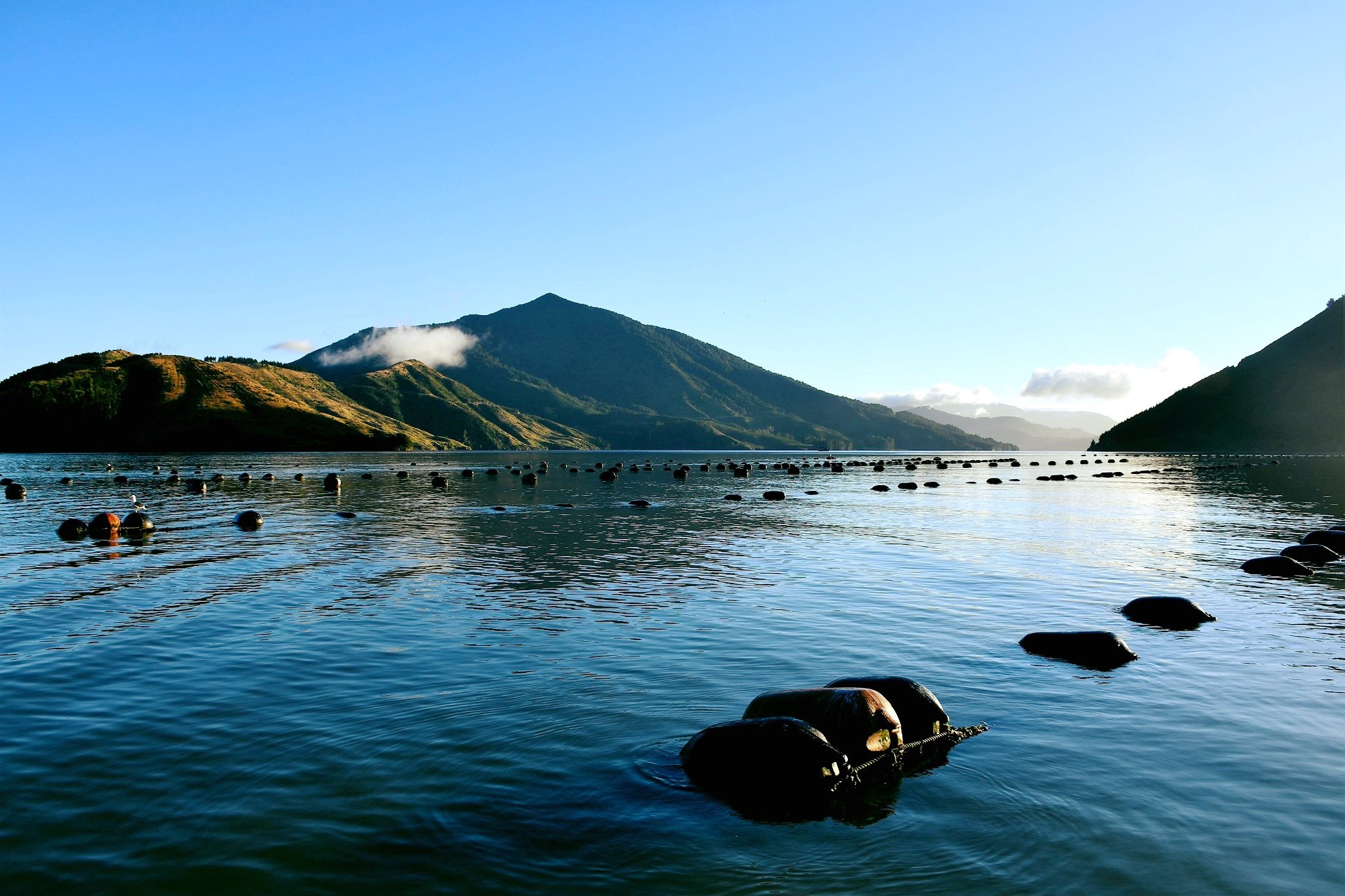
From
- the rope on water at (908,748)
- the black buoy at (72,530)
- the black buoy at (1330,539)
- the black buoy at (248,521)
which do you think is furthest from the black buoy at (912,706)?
the black buoy at (72,530)

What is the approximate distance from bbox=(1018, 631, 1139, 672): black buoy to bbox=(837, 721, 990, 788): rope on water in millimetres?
5817

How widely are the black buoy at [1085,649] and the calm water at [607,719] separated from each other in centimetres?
48

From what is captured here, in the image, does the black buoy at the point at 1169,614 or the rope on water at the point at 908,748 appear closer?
the rope on water at the point at 908,748

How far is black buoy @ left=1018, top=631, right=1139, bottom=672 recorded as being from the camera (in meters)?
19.0

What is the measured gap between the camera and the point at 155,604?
80.6ft

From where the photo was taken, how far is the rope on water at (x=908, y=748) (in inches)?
474

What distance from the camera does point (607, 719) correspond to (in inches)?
574

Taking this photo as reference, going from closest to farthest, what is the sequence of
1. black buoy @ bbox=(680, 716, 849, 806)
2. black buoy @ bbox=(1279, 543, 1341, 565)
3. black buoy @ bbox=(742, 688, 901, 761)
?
black buoy @ bbox=(680, 716, 849, 806) → black buoy @ bbox=(742, 688, 901, 761) → black buoy @ bbox=(1279, 543, 1341, 565)

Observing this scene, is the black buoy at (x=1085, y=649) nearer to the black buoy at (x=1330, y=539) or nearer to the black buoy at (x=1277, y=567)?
the black buoy at (x=1277, y=567)

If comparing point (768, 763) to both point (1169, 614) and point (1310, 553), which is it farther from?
point (1310, 553)

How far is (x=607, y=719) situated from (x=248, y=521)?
39.9 m

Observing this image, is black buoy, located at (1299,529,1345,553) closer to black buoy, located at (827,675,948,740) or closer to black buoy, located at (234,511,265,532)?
black buoy, located at (827,675,948,740)

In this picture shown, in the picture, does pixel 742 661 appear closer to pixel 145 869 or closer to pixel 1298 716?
pixel 1298 716

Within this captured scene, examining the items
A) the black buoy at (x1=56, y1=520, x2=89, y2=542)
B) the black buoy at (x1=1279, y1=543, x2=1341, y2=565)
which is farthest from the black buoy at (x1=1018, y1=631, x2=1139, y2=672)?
the black buoy at (x1=56, y1=520, x2=89, y2=542)
